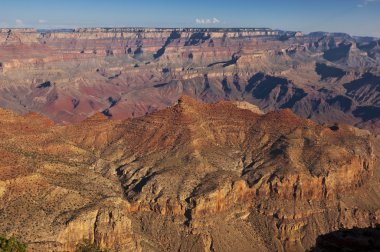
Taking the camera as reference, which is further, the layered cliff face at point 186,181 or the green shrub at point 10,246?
the layered cliff face at point 186,181

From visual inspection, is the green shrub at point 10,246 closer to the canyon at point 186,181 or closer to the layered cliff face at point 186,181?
the layered cliff face at point 186,181

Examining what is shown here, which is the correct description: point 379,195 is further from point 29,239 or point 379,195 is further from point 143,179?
point 29,239

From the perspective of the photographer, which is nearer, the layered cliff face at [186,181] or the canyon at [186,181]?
the canyon at [186,181]

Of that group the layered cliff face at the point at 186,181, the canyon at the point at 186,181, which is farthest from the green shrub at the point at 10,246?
the canyon at the point at 186,181

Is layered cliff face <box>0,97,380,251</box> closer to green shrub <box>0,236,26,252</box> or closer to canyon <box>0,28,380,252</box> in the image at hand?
canyon <box>0,28,380,252</box>

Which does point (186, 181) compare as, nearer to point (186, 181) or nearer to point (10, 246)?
point (186, 181)

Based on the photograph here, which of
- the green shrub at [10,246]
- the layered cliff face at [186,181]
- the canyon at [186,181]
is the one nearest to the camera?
the green shrub at [10,246]

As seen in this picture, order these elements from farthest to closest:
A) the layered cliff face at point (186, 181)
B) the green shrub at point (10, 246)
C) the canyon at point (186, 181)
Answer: the layered cliff face at point (186, 181)
the canyon at point (186, 181)
the green shrub at point (10, 246)

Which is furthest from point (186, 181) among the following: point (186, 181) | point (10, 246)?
point (10, 246)

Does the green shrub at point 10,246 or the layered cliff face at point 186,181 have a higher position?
the green shrub at point 10,246
